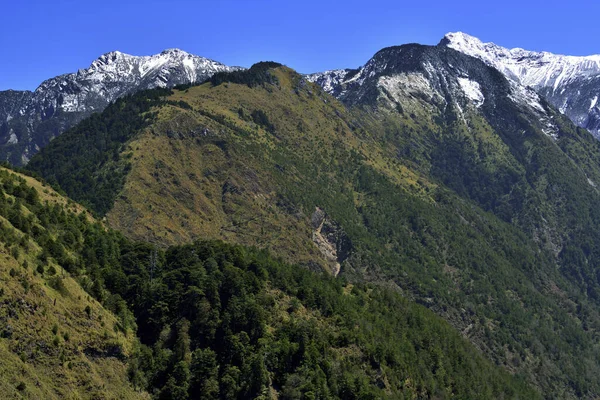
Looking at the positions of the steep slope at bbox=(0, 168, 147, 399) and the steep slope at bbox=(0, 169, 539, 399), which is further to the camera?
the steep slope at bbox=(0, 169, 539, 399)

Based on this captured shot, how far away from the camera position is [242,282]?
12181cm

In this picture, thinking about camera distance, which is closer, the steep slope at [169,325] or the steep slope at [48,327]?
the steep slope at [48,327]

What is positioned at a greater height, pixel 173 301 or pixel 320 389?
pixel 173 301

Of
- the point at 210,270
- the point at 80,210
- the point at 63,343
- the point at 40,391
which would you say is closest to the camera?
the point at 40,391

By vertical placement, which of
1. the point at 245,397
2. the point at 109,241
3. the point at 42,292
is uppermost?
the point at 109,241

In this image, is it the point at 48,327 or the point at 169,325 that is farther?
the point at 169,325

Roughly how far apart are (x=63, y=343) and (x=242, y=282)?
135 ft

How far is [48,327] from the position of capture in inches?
3413

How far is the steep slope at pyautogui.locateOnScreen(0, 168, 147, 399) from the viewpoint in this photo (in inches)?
3150

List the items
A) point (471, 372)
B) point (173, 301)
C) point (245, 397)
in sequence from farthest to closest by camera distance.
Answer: point (471, 372)
point (173, 301)
point (245, 397)

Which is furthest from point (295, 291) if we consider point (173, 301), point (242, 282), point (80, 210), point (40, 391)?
point (40, 391)

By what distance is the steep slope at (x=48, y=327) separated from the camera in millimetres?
80000

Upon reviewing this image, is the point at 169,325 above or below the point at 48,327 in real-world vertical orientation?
above

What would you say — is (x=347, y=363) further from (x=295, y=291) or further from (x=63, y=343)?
(x=63, y=343)
